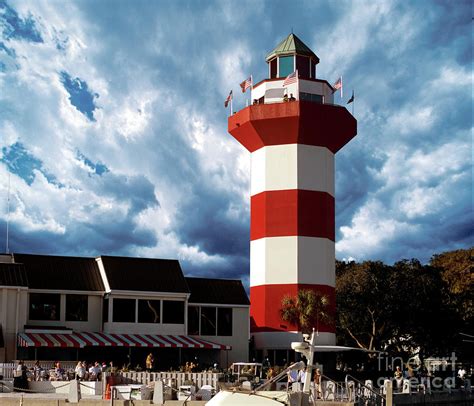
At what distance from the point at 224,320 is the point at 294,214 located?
7.80m

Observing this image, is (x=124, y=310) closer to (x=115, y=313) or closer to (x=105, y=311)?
(x=115, y=313)

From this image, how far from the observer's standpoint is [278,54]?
60469mm

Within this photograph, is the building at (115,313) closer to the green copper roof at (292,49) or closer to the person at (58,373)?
the person at (58,373)

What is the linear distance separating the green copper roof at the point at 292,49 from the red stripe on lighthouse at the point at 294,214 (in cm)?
1008

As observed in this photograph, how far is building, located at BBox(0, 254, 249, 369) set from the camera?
152 ft

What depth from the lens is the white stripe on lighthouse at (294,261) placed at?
54938 millimetres

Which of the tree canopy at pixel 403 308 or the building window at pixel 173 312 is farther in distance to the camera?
the tree canopy at pixel 403 308

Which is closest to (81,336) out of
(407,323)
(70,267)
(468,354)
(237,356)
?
(70,267)

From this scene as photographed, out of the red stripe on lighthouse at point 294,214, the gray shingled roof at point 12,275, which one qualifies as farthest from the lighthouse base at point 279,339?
the gray shingled roof at point 12,275

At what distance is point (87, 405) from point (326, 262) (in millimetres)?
27730

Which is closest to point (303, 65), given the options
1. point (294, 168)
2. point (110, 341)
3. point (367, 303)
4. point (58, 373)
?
point (294, 168)

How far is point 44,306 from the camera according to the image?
159 ft

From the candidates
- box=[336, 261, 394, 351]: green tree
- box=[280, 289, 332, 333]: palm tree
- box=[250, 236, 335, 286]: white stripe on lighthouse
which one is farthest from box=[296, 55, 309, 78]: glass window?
box=[336, 261, 394, 351]: green tree

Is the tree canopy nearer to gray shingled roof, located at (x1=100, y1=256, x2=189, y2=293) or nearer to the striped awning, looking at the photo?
the striped awning
